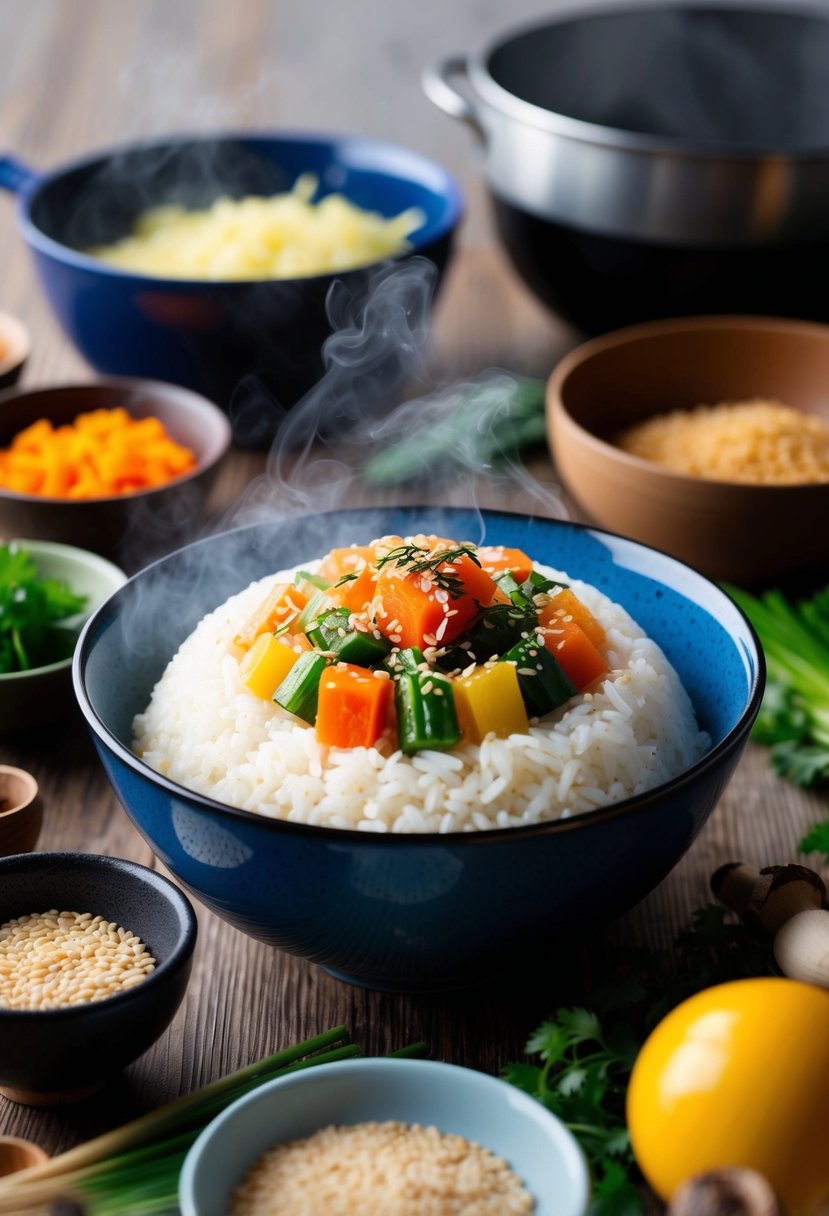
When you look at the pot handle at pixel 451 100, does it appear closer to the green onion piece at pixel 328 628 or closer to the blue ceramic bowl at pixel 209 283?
the blue ceramic bowl at pixel 209 283

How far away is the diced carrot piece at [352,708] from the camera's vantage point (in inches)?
84.7

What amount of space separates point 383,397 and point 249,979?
2341 mm

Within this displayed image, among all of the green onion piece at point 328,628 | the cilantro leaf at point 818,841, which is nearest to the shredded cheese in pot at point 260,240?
the green onion piece at point 328,628

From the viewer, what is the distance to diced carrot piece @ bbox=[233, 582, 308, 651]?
2432 millimetres

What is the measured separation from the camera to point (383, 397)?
430 cm

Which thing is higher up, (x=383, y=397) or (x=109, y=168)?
(x=109, y=168)

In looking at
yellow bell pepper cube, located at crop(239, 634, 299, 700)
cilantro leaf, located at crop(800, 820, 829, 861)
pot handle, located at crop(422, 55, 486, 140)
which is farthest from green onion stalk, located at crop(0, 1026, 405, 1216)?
pot handle, located at crop(422, 55, 486, 140)

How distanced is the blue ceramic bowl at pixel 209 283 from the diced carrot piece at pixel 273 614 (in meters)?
1.65

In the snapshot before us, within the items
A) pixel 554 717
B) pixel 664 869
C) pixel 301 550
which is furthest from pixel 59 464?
pixel 664 869

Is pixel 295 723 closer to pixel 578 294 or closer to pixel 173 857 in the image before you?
pixel 173 857

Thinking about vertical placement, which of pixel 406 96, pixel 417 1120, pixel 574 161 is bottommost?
pixel 406 96

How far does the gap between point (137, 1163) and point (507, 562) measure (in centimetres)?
120

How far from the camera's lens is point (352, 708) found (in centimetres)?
216

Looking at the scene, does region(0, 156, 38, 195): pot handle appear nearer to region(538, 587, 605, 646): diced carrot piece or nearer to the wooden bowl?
the wooden bowl
